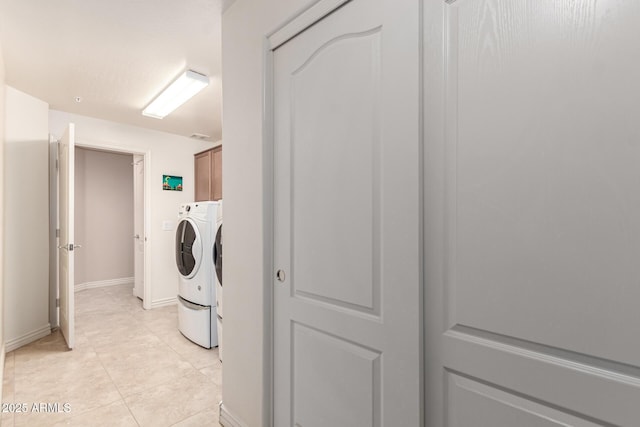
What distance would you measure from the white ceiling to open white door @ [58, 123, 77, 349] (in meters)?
0.45

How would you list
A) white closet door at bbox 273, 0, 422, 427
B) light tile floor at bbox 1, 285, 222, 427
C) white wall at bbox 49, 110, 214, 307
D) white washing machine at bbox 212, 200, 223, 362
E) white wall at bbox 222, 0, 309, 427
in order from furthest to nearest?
white wall at bbox 49, 110, 214, 307, white washing machine at bbox 212, 200, 223, 362, light tile floor at bbox 1, 285, 222, 427, white wall at bbox 222, 0, 309, 427, white closet door at bbox 273, 0, 422, 427

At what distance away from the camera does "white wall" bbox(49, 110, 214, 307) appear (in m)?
3.81

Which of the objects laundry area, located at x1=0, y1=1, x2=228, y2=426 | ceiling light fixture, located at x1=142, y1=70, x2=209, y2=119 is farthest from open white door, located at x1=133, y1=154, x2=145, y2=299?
ceiling light fixture, located at x1=142, y1=70, x2=209, y2=119

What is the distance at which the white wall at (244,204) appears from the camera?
4.99ft

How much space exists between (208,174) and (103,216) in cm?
245

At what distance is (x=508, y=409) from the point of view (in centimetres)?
79

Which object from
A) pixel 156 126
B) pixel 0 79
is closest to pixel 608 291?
pixel 0 79

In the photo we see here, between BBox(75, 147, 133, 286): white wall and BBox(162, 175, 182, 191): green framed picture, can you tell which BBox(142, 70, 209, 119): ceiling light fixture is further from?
BBox(75, 147, 133, 286): white wall

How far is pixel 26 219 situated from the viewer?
2938mm

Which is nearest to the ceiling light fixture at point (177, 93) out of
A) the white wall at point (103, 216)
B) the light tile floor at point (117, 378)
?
the light tile floor at point (117, 378)

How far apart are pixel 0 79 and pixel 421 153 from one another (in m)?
2.97

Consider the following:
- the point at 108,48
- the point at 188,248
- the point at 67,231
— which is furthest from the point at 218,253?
the point at 108,48

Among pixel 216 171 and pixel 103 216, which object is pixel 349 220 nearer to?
pixel 216 171

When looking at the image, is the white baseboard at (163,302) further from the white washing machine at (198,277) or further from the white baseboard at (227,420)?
the white baseboard at (227,420)
